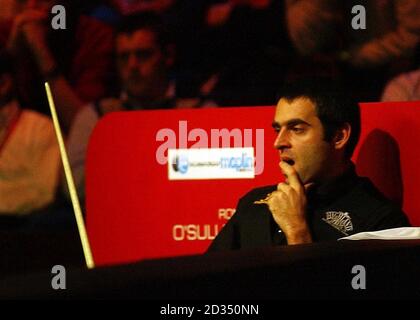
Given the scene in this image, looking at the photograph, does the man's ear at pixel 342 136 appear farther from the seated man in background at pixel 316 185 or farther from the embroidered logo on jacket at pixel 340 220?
the embroidered logo on jacket at pixel 340 220

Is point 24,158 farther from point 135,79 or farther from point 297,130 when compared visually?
point 297,130

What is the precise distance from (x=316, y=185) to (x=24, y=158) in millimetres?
1176

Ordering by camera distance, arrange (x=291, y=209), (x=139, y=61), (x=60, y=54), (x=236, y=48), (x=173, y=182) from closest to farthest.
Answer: (x=291, y=209) < (x=173, y=182) < (x=236, y=48) < (x=139, y=61) < (x=60, y=54)

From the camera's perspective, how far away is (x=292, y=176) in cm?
200

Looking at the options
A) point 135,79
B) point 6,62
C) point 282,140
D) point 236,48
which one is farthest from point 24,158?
point 282,140

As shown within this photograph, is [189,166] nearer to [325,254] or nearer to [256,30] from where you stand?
[256,30]

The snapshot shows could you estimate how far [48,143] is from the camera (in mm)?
2703

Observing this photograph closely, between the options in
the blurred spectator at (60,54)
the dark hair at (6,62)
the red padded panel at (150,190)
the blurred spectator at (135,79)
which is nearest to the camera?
the red padded panel at (150,190)

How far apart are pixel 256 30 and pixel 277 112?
1.65 ft

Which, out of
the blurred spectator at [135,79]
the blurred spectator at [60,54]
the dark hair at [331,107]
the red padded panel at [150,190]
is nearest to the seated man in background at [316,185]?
the dark hair at [331,107]

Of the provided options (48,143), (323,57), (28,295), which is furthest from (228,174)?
(28,295)

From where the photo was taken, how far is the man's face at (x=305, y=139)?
2.04 m

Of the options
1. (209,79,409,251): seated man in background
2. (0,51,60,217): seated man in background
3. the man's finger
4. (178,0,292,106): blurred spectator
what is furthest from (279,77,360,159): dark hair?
(0,51,60,217): seated man in background

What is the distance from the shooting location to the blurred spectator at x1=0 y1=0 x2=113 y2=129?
2646 mm
